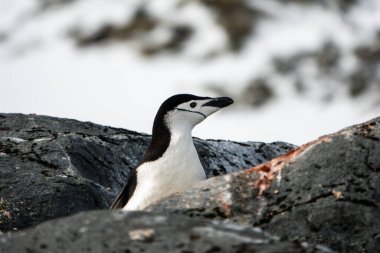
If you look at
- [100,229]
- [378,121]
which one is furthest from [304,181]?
[100,229]

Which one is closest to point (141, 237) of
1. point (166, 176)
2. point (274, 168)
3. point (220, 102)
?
point (274, 168)

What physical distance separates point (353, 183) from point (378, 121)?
564 millimetres

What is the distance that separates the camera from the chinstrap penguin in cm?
750

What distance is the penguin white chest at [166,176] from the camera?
7.46 metres

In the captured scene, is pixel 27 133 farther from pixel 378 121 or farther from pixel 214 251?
pixel 214 251

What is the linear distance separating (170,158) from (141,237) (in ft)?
11.7

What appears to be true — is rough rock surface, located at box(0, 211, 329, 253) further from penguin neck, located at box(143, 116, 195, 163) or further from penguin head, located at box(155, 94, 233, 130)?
penguin head, located at box(155, 94, 233, 130)

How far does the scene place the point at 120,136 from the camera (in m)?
9.51

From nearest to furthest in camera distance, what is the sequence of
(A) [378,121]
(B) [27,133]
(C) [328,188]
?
(C) [328,188] < (A) [378,121] < (B) [27,133]

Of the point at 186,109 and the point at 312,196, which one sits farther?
the point at 186,109

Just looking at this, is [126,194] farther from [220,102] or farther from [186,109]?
[220,102]

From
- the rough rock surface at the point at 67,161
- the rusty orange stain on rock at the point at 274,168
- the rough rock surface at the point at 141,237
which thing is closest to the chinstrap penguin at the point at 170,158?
the rough rock surface at the point at 67,161

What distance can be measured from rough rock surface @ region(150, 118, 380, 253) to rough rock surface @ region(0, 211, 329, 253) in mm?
1017

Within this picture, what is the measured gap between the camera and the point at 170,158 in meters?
7.70
